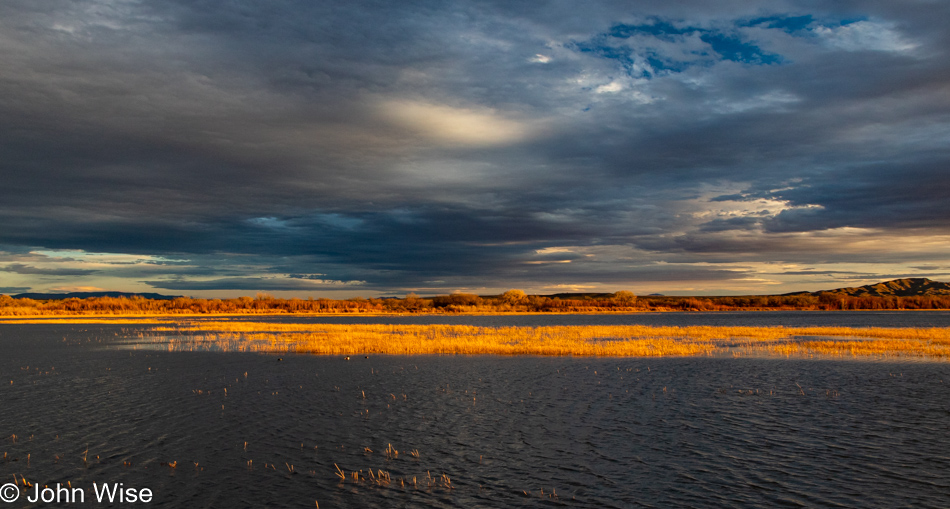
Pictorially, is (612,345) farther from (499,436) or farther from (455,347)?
(499,436)

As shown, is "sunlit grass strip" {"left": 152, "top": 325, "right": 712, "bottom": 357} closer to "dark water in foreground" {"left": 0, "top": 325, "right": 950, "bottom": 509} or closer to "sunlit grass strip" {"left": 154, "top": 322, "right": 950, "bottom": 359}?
"sunlit grass strip" {"left": 154, "top": 322, "right": 950, "bottom": 359}

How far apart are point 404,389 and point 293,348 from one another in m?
26.3

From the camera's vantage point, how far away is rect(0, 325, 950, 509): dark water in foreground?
1364 centimetres

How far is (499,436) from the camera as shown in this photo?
19.0 meters

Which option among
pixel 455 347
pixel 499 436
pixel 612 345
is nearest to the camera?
pixel 499 436

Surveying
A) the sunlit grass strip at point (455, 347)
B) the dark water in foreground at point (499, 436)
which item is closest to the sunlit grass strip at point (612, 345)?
the sunlit grass strip at point (455, 347)

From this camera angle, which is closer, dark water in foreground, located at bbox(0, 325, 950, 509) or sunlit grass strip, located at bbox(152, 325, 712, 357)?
dark water in foreground, located at bbox(0, 325, 950, 509)

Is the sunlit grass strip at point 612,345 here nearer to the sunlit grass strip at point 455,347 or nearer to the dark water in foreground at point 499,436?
the sunlit grass strip at point 455,347

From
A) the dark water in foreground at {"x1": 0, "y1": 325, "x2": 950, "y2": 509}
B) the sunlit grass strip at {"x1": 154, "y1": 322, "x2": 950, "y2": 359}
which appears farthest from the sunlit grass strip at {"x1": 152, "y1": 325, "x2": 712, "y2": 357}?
the dark water in foreground at {"x1": 0, "y1": 325, "x2": 950, "y2": 509}

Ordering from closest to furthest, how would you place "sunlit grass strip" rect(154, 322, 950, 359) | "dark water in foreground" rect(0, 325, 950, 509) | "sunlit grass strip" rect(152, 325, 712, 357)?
"dark water in foreground" rect(0, 325, 950, 509)
"sunlit grass strip" rect(154, 322, 950, 359)
"sunlit grass strip" rect(152, 325, 712, 357)

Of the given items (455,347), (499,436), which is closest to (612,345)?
(455,347)

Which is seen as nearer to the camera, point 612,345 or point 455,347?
point 612,345

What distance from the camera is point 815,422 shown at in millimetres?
20547

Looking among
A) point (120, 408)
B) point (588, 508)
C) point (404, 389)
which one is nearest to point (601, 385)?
point (404, 389)
